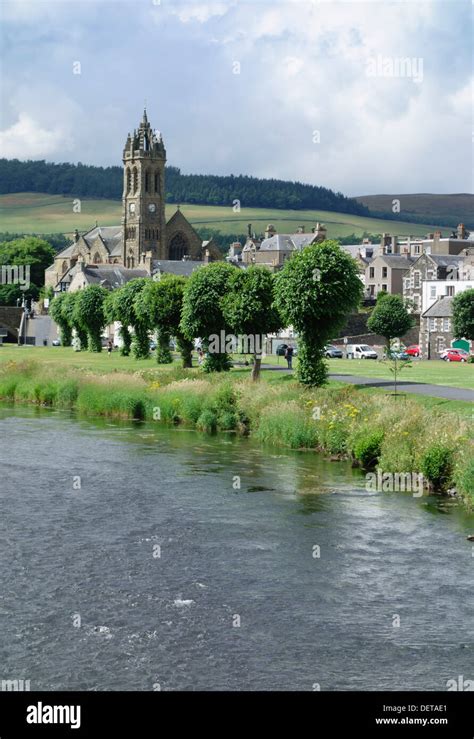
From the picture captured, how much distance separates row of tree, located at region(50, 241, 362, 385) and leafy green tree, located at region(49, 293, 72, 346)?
20409 millimetres

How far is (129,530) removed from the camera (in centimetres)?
3014

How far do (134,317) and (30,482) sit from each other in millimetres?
56947

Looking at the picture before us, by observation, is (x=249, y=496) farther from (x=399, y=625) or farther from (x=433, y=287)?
(x=433, y=287)

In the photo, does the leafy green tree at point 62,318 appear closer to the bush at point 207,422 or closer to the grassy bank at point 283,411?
the grassy bank at point 283,411

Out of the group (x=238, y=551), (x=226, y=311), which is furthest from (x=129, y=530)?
(x=226, y=311)

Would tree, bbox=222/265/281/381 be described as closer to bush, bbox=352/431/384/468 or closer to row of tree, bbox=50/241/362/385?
row of tree, bbox=50/241/362/385

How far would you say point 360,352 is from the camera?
110 m

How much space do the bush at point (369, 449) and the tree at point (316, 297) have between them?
51.4 ft

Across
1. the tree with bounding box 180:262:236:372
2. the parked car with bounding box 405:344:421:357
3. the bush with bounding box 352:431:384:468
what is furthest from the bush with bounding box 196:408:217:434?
the parked car with bounding box 405:344:421:357

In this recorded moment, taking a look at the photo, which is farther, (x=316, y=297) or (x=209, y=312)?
(x=209, y=312)

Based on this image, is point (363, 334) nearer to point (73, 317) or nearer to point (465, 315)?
point (465, 315)

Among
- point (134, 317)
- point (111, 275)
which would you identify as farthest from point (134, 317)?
point (111, 275)

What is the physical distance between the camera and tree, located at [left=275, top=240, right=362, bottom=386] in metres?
55.8

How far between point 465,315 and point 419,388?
4743 cm
